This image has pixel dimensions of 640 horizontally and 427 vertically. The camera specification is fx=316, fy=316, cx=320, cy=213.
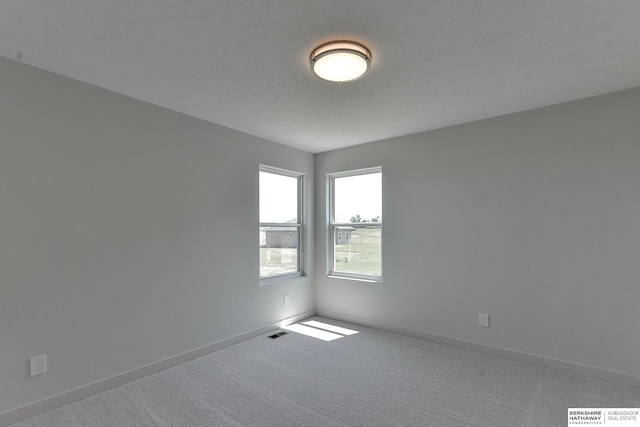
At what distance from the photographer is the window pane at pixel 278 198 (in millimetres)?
4141

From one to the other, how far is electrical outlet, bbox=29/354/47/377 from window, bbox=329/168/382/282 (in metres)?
3.25

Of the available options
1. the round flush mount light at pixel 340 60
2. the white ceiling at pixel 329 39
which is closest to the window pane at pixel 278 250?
the white ceiling at pixel 329 39

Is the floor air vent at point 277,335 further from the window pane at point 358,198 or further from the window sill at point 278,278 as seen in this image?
the window pane at point 358,198

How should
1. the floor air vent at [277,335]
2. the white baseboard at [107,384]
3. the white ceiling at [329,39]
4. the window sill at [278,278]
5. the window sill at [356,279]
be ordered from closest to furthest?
the white ceiling at [329,39] < the white baseboard at [107,384] < the floor air vent at [277,335] < the window sill at [278,278] < the window sill at [356,279]

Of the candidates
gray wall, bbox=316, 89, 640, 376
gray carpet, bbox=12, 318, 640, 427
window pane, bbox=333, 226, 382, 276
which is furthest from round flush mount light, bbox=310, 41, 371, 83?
window pane, bbox=333, 226, 382, 276

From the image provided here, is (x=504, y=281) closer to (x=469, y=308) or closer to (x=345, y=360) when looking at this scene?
(x=469, y=308)

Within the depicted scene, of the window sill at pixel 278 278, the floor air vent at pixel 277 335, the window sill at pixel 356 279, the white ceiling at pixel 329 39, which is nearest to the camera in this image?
the white ceiling at pixel 329 39

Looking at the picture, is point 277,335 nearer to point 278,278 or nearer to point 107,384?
point 278,278

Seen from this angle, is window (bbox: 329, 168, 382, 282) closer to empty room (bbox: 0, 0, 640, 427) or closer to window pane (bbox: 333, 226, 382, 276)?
window pane (bbox: 333, 226, 382, 276)

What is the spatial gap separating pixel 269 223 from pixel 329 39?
267 centimetres

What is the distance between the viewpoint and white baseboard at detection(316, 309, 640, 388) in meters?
2.62

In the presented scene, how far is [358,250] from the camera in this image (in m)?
4.48

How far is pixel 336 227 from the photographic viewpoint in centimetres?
470

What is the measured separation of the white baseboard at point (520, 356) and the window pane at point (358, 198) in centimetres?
140
